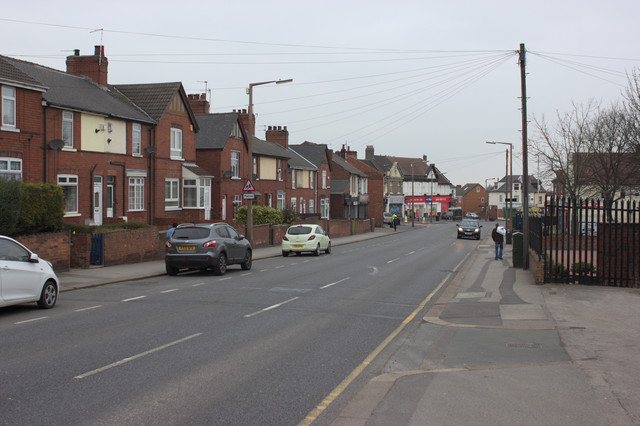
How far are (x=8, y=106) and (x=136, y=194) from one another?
10.1 metres

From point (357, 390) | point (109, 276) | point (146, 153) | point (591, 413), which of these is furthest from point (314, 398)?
point (146, 153)

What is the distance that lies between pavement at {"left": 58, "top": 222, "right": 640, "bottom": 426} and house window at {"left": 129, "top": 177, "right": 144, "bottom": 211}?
873 inches

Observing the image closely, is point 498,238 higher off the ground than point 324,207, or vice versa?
point 324,207

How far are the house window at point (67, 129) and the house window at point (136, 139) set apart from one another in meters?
4.92

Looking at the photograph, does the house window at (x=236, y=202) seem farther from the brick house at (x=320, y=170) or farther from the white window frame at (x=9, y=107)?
the white window frame at (x=9, y=107)

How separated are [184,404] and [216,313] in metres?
5.93

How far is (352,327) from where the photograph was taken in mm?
11039

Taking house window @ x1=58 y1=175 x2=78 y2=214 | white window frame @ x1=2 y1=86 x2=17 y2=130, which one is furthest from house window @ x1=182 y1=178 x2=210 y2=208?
white window frame @ x1=2 y1=86 x2=17 y2=130

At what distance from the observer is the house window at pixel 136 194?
32.7m

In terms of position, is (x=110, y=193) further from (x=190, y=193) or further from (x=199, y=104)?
(x=199, y=104)

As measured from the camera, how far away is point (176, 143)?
3709cm

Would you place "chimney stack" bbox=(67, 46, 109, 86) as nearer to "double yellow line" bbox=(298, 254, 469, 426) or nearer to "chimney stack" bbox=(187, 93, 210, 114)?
"chimney stack" bbox=(187, 93, 210, 114)

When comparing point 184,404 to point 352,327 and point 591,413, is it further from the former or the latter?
point 352,327

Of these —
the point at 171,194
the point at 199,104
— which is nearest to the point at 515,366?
the point at 171,194
